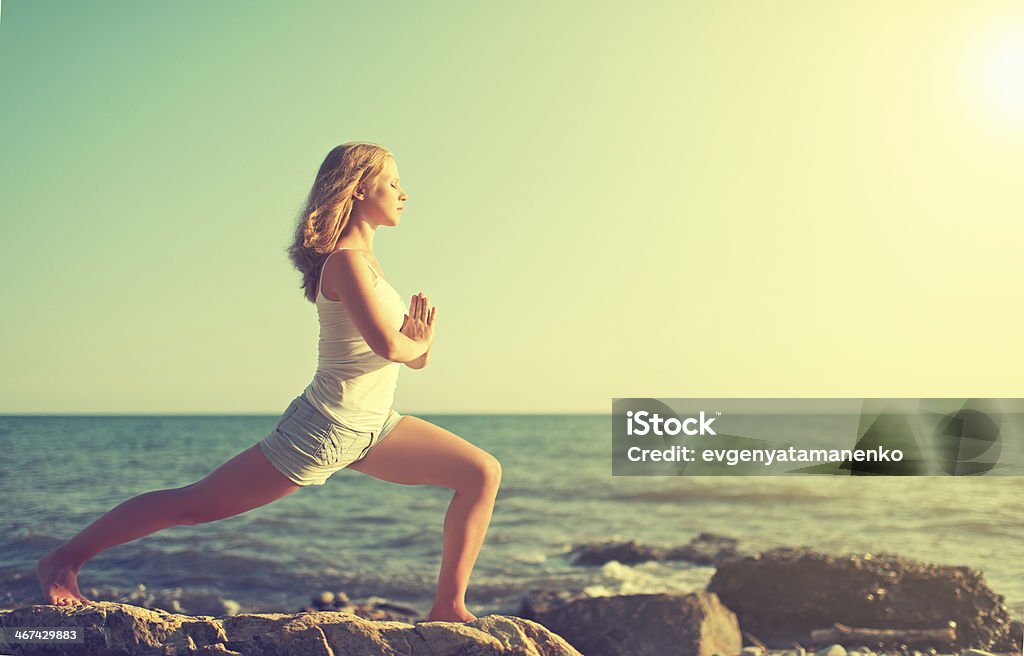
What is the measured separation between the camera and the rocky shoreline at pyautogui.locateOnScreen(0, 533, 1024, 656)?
277cm

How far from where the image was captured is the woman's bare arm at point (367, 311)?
267 centimetres

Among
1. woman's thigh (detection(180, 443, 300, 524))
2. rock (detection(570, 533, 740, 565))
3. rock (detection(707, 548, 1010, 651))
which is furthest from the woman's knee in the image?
rock (detection(570, 533, 740, 565))

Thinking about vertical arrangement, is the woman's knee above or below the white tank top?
below

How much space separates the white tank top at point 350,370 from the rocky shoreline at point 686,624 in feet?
1.98

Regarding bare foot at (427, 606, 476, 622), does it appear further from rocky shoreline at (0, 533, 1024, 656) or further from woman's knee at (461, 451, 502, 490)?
woman's knee at (461, 451, 502, 490)

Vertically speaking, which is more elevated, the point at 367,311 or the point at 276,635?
the point at 367,311

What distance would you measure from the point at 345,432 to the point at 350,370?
0.18 m

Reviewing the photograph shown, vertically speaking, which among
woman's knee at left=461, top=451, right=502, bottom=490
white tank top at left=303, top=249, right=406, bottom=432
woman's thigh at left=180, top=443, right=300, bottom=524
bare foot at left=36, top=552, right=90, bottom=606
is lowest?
bare foot at left=36, top=552, right=90, bottom=606

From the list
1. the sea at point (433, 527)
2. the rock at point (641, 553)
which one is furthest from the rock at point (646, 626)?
the rock at point (641, 553)

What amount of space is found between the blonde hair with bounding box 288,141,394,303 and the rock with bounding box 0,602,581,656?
3.35 feet

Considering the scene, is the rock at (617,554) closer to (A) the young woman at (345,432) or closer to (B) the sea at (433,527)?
(B) the sea at (433,527)

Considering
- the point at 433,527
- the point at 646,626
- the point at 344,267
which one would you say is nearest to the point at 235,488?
the point at 344,267

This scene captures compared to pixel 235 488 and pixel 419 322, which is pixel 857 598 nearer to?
pixel 419 322

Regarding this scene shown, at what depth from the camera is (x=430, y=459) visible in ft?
9.42
